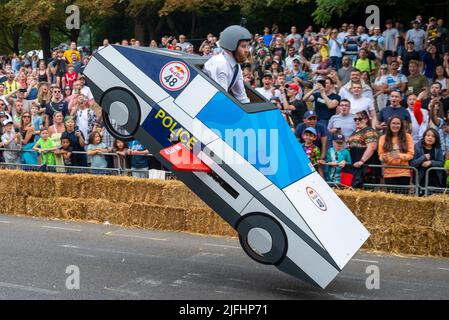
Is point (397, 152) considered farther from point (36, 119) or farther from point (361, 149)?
point (36, 119)

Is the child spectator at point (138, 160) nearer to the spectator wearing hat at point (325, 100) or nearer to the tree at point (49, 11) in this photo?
the spectator wearing hat at point (325, 100)

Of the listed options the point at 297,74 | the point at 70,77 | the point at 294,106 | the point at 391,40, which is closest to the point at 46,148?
the point at 294,106

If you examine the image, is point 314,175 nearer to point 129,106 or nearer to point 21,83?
point 129,106

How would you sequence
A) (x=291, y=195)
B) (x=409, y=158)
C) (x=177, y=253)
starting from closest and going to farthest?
(x=291, y=195) → (x=177, y=253) → (x=409, y=158)

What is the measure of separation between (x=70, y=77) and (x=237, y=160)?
11.9 metres

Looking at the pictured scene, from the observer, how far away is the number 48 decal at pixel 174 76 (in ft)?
26.2

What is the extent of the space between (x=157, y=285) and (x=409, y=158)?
183 inches

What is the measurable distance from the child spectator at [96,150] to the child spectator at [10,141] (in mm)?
2131

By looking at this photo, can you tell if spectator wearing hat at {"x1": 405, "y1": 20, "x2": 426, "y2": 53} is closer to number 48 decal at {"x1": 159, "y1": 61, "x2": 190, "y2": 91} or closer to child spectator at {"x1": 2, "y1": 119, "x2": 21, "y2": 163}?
child spectator at {"x1": 2, "y1": 119, "x2": 21, "y2": 163}

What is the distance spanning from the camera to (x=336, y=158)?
1127 centimetres

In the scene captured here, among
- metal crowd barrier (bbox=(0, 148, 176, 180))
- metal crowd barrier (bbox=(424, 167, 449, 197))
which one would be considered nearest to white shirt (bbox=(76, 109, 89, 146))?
metal crowd barrier (bbox=(0, 148, 176, 180))

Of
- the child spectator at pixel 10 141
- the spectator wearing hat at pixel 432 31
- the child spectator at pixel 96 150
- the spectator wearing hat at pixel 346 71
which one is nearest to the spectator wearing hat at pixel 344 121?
the spectator wearing hat at pixel 346 71
